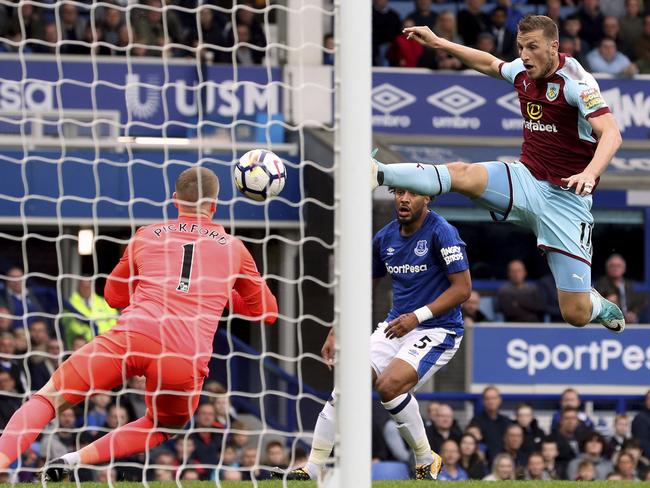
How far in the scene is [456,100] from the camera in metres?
17.2

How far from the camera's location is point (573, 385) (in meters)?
14.2

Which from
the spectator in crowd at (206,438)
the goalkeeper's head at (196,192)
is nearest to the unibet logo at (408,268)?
the goalkeeper's head at (196,192)

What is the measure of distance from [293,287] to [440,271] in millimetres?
7067

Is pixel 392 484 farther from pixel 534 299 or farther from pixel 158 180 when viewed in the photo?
pixel 158 180

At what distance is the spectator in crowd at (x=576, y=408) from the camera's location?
13.6 metres

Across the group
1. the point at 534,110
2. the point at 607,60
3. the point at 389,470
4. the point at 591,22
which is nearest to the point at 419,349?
the point at 534,110

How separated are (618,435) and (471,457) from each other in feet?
6.16

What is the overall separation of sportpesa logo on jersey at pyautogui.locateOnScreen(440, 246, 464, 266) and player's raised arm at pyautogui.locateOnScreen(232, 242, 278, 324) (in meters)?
1.42

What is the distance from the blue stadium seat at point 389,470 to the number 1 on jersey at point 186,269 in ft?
18.5

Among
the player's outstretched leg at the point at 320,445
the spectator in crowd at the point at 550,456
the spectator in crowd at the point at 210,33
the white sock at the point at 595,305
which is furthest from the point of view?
the spectator in crowd at the point at 210,33

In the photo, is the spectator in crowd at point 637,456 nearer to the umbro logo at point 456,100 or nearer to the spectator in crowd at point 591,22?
the umbro logo at point 456,100

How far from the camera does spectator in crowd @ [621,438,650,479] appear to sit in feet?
43.7

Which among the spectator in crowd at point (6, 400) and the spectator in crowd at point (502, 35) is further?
the spectator in crowd at point (502, 35)

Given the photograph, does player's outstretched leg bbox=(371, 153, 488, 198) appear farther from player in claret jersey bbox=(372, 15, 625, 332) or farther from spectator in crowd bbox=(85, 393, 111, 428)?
spectator in crowd bbox=(85, 393, 111, 428)
